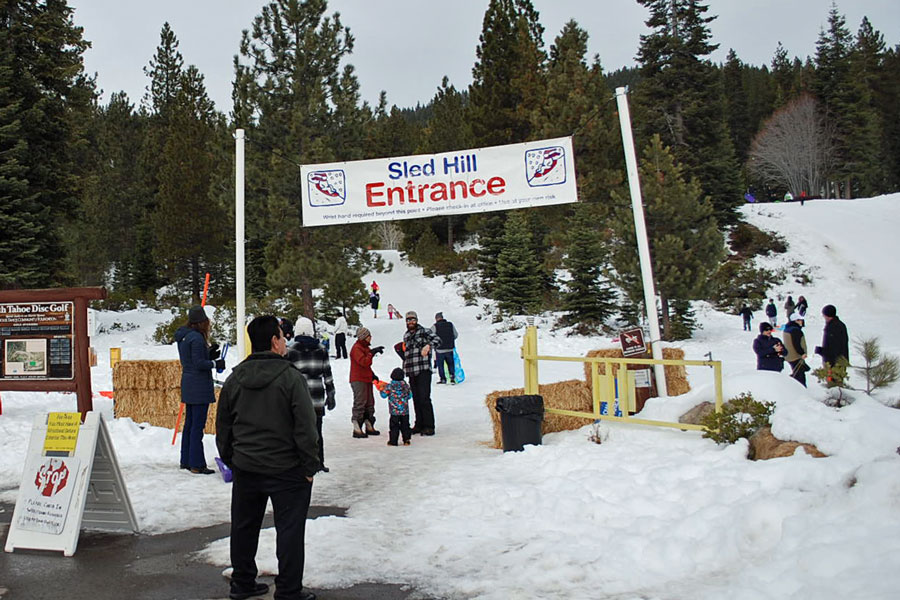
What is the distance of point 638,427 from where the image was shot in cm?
823

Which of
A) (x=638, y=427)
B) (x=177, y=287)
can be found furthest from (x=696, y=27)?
(x=638, y=427)

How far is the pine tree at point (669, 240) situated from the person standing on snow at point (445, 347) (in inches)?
443

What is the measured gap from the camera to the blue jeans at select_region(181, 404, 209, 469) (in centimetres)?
764

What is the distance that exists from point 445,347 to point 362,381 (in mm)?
6005

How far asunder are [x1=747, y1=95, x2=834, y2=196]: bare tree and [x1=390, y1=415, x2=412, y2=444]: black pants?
198ft

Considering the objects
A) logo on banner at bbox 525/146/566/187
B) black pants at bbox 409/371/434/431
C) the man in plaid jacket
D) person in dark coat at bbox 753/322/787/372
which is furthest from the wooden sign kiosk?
person in dark coat at bbox 753/322/787/372

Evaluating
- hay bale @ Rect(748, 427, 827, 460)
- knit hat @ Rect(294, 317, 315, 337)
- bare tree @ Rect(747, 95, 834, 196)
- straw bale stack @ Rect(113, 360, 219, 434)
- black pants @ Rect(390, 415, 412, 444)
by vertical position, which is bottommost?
black pants @ Rect(390, 415, 412, 444)

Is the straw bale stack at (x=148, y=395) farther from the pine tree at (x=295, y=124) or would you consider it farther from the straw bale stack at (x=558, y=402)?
the pine tree at (x=295, y=124)

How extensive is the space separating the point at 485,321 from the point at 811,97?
4442 centimetres

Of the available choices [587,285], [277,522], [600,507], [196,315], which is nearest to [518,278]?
[587,285]

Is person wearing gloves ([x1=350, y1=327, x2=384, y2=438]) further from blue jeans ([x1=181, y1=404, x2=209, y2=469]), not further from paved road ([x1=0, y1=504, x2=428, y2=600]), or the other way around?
paved road ([x1=0, y1=504, x2=428, y2=600])

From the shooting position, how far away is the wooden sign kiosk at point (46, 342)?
834cm

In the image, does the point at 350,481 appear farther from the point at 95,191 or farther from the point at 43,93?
the point at 95,191

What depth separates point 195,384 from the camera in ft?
24.8
